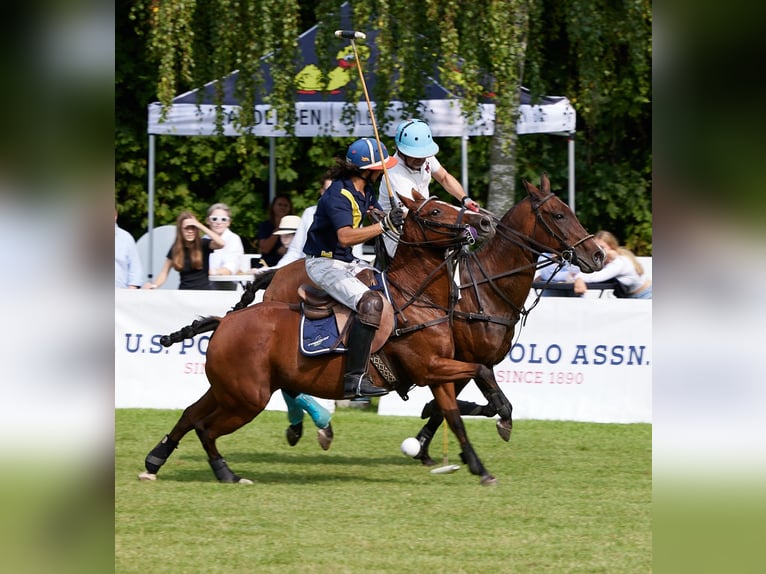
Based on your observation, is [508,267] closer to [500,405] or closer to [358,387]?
[500,405]

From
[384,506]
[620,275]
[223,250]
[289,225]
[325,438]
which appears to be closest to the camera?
[384,506]

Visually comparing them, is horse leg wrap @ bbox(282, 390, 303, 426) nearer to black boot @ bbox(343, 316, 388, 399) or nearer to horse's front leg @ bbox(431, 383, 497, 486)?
black boot @ bbox(343, 316, 388, 399)

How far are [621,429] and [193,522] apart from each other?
548 centimetres

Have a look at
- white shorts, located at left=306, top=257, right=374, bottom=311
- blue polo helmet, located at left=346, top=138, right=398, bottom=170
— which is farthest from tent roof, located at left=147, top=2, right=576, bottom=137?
white shorts, located at left=306, top=257, right=374, bottom=311

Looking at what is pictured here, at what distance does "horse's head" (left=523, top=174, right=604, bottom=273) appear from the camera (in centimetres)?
870

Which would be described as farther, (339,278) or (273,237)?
(273,237)

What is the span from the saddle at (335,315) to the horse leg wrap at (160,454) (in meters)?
1.32

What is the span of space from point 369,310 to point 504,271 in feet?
4.75

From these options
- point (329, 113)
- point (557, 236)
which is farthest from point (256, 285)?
point (329, 113)

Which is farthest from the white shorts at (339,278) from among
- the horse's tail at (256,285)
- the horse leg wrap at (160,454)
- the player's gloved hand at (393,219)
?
the horse leg wrap at (160,454)

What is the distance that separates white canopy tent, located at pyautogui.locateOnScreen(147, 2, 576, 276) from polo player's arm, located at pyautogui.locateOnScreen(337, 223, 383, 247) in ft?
21.2

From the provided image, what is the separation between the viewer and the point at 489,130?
14.4 metres

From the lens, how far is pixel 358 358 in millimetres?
7852
